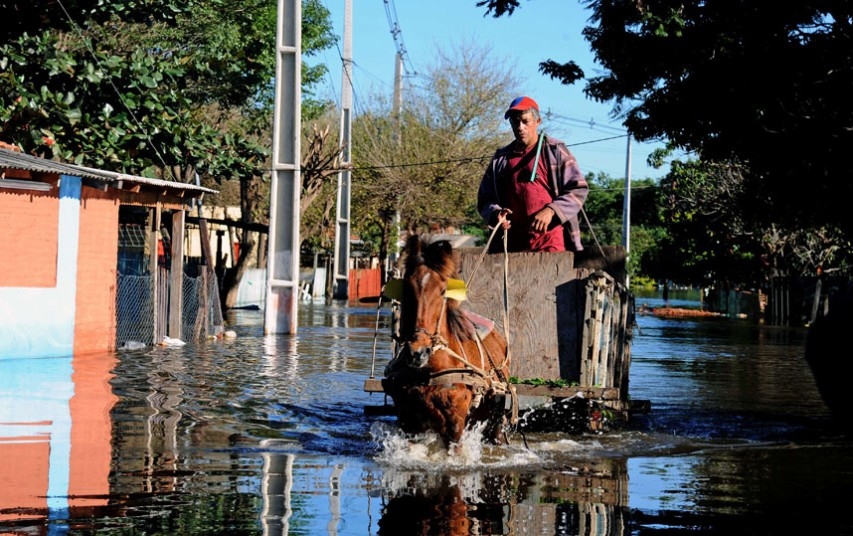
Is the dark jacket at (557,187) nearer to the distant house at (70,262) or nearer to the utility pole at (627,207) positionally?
the distant house at (70,262)

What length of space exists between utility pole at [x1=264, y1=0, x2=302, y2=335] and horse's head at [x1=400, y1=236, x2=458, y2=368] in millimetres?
16884

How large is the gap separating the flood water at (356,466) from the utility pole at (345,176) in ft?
94.2

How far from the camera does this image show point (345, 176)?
4522 centimetres

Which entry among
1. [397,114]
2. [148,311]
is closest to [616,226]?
[397,114]

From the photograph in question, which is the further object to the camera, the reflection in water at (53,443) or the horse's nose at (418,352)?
the horse's nose at (418,352)

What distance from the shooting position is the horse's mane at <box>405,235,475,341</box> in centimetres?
844

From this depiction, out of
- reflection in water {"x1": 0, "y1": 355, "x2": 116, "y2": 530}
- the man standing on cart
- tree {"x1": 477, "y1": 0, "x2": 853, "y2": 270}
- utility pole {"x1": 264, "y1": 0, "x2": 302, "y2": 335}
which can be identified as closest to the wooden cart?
the man standing on cart

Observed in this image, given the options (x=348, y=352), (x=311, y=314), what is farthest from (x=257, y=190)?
(x=348, y=352)

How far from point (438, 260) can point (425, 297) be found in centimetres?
41

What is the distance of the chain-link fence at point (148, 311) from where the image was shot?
21.5 meters

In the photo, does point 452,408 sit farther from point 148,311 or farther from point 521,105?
point 148,311

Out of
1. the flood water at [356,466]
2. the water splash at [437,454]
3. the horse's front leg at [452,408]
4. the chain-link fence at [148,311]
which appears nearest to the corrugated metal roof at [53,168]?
the chain-link fence at [148,311]

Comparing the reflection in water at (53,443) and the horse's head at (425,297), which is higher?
the horse's head at (425,297)

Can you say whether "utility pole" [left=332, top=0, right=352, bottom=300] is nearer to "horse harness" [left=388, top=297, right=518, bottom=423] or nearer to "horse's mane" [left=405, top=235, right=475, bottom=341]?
"horse harness" [left=388, top=297, right=518, bottom=423]
